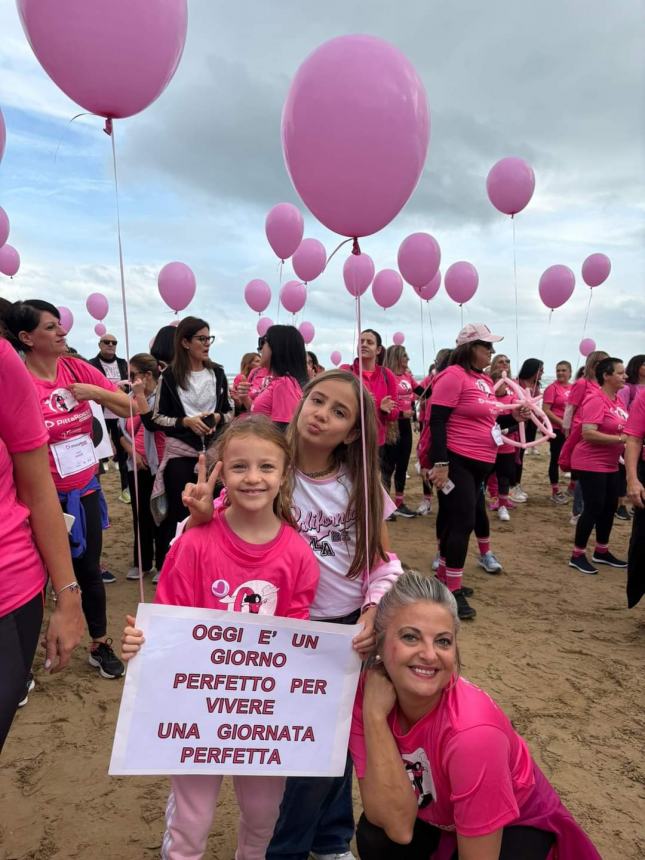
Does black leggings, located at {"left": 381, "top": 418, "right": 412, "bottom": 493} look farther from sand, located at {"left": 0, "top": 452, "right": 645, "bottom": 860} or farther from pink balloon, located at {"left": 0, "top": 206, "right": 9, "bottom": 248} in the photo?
pink balloon, located at {"left": 0, "top": 206, "right": 9, "bottom": 248}

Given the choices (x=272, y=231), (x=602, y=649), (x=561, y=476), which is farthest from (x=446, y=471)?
(x=561, y=476)

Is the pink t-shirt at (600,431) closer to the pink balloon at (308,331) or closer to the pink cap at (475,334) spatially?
the pink cap at (475,334)

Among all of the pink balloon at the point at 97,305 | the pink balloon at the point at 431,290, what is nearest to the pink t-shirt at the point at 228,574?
the pink balloon at the point at 431,290

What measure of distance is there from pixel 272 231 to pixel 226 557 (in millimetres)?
6101

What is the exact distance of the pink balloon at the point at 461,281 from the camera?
8.17 meters

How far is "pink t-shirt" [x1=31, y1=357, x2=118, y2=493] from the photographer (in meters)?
2.86

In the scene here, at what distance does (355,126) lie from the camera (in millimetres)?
1866

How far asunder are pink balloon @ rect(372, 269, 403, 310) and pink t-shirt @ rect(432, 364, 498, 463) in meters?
5.71

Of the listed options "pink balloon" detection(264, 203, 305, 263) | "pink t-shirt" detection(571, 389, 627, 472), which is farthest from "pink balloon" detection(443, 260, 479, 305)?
"pink t-shirt" detection(571, 389, 627, 472)

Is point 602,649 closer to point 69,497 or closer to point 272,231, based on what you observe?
point 69,497

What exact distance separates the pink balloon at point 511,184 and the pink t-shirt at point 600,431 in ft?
9.20

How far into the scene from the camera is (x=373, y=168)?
1.91 metres

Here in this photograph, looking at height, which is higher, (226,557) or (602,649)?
(226,557)

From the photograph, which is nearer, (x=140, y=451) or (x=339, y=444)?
(x=339, y=444)
